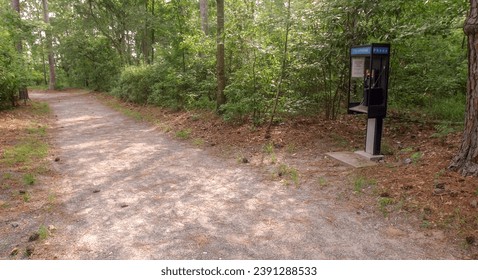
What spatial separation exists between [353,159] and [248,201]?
2512 millimetres

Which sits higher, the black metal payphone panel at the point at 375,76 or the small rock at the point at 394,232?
the black metal payphone panel at the point at 375,76

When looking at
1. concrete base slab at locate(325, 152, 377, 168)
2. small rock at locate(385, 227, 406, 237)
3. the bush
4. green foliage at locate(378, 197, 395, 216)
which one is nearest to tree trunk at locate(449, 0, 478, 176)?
green foliage at locate(378, 197, 395, 216)

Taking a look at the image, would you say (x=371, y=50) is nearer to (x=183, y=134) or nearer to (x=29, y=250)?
(x=183, y=134)

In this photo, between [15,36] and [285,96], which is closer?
[285,96]

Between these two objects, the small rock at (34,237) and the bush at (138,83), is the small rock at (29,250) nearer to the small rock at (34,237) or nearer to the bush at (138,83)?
the small rock at (34,237)

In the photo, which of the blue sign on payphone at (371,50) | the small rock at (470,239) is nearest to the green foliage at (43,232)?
the small rock at (470,239)

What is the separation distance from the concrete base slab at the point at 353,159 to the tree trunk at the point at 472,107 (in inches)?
57.3

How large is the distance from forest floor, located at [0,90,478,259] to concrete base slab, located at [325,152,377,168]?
18 centimetres

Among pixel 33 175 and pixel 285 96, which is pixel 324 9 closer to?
pixel 285 96

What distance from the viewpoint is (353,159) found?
6.23 m

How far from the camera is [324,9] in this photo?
7887 mm

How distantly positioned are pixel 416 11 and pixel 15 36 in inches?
648

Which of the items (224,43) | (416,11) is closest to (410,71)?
(416,11)

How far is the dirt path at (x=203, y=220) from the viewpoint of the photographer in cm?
342
